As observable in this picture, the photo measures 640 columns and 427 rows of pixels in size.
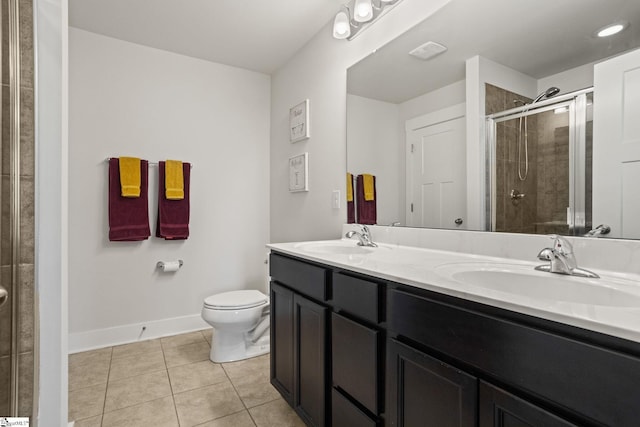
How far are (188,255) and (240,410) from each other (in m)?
1.46

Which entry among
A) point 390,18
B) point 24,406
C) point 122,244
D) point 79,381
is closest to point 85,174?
point 122,244

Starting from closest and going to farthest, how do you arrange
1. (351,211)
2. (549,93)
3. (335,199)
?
(549,93)
(351,211)
(335,199)

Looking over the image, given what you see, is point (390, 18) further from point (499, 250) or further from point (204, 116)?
point (204, 116)

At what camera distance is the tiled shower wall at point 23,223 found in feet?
3.08

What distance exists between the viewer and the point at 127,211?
2398 mm

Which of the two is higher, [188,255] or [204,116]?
[204,116]

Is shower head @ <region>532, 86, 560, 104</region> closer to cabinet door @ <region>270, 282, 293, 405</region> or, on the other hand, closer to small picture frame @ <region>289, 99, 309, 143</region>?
cabinet door @ <region>270, 282, 293, 405</region>

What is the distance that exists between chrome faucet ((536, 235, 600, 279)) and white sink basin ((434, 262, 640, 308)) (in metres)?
0.02

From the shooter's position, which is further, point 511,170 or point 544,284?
point 511,170

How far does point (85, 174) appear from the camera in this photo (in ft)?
7.66

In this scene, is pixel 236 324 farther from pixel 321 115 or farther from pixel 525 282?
pixel 525 282

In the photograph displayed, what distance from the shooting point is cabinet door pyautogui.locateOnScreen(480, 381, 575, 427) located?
59 cm

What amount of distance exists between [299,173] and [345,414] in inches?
70.2

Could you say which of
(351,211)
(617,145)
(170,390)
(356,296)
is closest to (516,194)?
(617,145)
